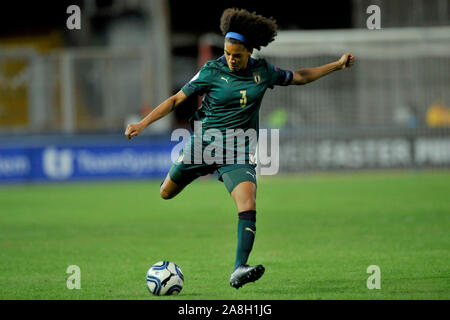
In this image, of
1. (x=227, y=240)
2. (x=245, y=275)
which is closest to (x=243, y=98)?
(x=245, y=275)

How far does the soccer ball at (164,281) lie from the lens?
7293mm

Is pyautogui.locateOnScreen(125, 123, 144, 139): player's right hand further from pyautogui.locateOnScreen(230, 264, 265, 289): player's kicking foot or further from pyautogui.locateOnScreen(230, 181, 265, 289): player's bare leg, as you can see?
pyautogui.locateOnScreen(230, 264, 265, 289): player's kicking foot

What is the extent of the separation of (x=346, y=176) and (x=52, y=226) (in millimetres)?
10394

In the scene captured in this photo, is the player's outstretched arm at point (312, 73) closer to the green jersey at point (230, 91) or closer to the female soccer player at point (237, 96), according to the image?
the female soccer player at point (237, 96)

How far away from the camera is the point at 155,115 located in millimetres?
7742

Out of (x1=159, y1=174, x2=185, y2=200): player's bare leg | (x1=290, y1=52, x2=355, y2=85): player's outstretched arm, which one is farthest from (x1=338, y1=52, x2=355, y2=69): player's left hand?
(x1=159, y1=174, x2=185, y2=200): player's bare leg

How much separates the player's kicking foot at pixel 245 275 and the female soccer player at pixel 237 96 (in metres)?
0.28

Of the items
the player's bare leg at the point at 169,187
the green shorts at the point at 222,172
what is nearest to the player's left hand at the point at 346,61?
the green shorts at the point at 222,172

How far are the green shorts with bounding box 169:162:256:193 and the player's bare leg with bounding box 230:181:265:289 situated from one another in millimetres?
82

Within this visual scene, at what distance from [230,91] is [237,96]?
0.08m

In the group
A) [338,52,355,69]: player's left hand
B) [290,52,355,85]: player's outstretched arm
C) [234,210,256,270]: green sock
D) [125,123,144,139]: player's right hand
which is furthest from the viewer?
[338,52,355,69]: player's left hand

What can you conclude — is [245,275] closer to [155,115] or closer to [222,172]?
[222,172]

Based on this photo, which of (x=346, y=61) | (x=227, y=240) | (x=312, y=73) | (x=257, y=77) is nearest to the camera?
(x=257, y=77)

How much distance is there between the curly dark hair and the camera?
7738 millimetres
